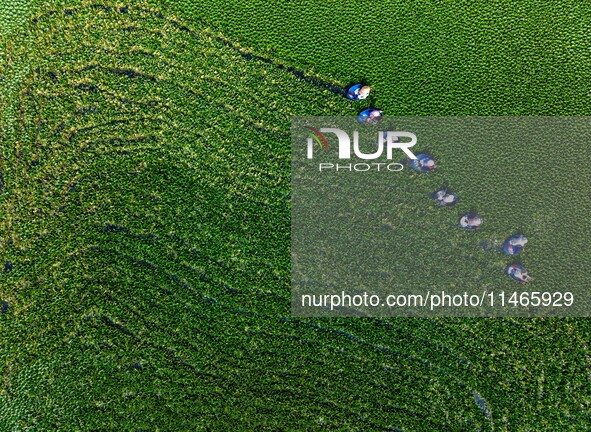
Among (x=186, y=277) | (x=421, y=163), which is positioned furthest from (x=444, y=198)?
(x=186, y=277)

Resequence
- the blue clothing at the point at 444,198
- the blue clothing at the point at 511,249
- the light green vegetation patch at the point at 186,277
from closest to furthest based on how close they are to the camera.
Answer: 1. the light green vegetation patch at the point at 186,277
2. the blue clothing at the point at 511,249
3. the blue clothing at the point at 444,198

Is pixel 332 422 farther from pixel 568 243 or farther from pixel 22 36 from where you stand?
pixel 22 36

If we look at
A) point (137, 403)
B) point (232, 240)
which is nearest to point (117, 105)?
point (232, 240)

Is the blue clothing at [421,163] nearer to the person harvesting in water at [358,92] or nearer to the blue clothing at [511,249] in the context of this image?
the person harvesting in water at [358,92]

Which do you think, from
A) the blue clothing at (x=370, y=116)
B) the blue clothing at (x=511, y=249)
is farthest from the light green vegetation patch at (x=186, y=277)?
the blue clothing at (x=511, y=249)

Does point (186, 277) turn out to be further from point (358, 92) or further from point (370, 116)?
point (358, 92)

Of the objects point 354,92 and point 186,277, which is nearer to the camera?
point 186,277

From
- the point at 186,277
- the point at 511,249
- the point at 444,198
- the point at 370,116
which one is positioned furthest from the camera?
the point at 370,116

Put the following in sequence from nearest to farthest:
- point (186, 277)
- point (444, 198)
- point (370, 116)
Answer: point (186, 277)
point (444, 198)
point (370, 116)
